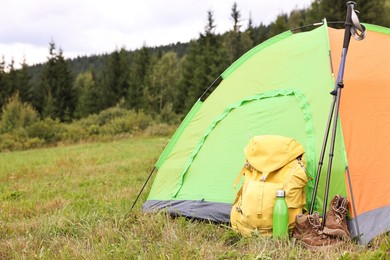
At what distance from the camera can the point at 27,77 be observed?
43.7m

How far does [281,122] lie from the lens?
13.3ft

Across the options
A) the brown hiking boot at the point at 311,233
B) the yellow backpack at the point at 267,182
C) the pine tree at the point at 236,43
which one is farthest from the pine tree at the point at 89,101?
the brown hiking boot at the point at 311,233

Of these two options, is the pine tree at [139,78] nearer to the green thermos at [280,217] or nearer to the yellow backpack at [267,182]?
the yellow backpack at [267,182]

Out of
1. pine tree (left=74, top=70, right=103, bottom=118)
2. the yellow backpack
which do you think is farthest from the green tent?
pine tree (left=74, top=70, right=103, bottom=118)

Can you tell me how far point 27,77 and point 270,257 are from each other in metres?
45.7

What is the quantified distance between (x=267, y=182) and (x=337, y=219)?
0.63 meters

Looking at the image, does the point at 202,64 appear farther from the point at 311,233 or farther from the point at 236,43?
the point at 311,233

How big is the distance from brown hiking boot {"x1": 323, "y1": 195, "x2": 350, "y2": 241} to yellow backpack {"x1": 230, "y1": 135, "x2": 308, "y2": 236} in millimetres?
257

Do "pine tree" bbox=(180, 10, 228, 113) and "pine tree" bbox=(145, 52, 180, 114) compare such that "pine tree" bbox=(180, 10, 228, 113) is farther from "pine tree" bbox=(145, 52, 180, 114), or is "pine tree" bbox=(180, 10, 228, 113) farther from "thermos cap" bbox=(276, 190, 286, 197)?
"thermos cap" bbox=(276, 190, 286, 197)

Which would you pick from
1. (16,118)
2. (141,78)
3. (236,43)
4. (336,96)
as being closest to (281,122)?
(336,96)

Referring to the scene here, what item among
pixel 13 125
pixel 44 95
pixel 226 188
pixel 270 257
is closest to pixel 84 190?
pixel 226 188

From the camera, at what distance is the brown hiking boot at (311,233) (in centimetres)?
301

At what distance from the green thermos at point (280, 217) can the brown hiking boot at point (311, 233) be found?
10 centimetres

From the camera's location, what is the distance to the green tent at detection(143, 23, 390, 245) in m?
3.54
